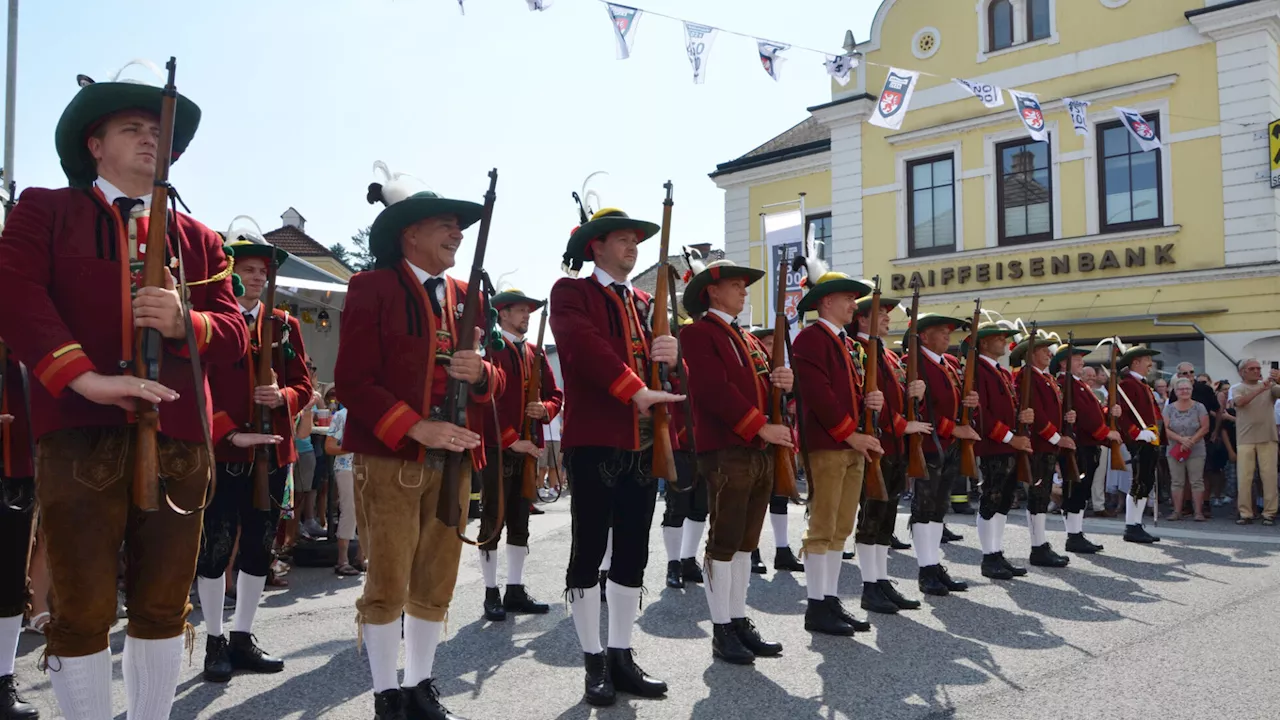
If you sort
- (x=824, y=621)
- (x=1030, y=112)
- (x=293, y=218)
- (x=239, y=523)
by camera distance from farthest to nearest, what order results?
(x=293, y=218)
(x=1030, y=112)
(x=824, y=621)
(x=239, y=523)

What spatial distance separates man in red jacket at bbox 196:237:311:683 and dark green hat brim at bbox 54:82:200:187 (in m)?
1.71

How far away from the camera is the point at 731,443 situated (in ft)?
17.6

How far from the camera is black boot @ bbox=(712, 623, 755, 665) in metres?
5.23

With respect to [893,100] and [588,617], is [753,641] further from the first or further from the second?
[893,100]

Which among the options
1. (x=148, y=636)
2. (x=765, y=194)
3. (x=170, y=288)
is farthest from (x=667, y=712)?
(x=765, y=194)

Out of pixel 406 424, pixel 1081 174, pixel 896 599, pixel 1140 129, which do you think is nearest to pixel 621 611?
pixel 406 424

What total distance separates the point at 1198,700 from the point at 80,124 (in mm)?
5437

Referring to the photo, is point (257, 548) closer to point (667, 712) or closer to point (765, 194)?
point (667, 712)

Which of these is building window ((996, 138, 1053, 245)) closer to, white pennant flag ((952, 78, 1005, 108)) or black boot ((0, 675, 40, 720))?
white pennant flag ((952, 78, 1005, 108))

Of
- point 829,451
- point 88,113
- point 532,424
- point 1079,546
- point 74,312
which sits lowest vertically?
point 1079,546

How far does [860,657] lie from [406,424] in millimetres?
3181

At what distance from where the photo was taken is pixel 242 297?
17.1 feet

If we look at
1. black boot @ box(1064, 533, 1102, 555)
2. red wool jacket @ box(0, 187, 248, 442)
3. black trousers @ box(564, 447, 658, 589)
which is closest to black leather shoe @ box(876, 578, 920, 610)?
black trousers @ box(564, 447, 658, 589)

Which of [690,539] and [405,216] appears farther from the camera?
[690,539]
